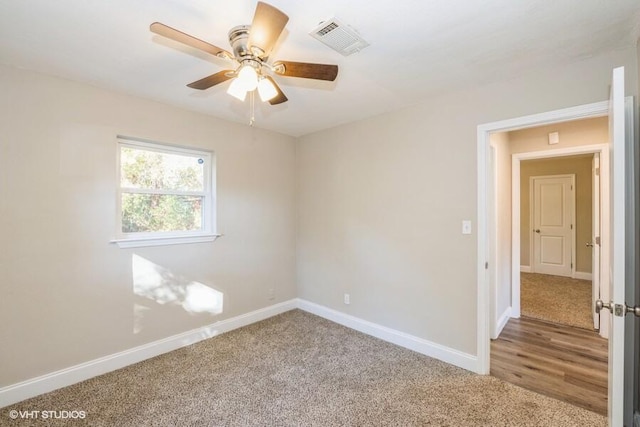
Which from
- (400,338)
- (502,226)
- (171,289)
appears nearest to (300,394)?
(400,338)

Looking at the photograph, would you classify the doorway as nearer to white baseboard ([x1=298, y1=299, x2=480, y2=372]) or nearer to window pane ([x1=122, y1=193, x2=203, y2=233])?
white baseboard ([x1=298, y1=299, x2=480, y2=372])

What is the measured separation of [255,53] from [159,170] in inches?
75.6

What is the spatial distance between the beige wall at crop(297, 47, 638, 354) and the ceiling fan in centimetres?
151

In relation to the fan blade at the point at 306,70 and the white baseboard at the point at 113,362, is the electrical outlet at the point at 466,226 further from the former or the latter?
the white baseboard at the point at 113,362

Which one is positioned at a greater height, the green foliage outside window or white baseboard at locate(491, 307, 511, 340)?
the green foliage outside window

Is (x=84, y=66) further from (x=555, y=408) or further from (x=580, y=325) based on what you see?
(x=580, y=325)

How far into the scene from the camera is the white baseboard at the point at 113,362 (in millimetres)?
2109

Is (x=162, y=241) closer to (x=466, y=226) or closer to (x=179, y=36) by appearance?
(x=179, y=36)

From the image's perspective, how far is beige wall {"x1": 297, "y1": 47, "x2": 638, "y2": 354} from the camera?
2.27m

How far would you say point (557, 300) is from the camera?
4.40m

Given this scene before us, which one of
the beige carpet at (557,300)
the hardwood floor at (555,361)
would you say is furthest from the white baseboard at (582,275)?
the hardwood floor at (555,361)

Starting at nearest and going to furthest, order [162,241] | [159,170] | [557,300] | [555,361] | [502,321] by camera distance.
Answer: [555,361]
[162,241]
[159,170]
[502,321]
[557,300]

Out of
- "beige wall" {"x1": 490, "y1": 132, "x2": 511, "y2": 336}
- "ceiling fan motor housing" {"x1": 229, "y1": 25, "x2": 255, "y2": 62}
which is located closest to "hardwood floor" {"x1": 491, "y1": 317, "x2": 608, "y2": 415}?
"beige wall" {"x1": 490, "y1": 132, "x2": 511, "y2": 336}

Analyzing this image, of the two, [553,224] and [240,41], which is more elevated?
[240,41]
